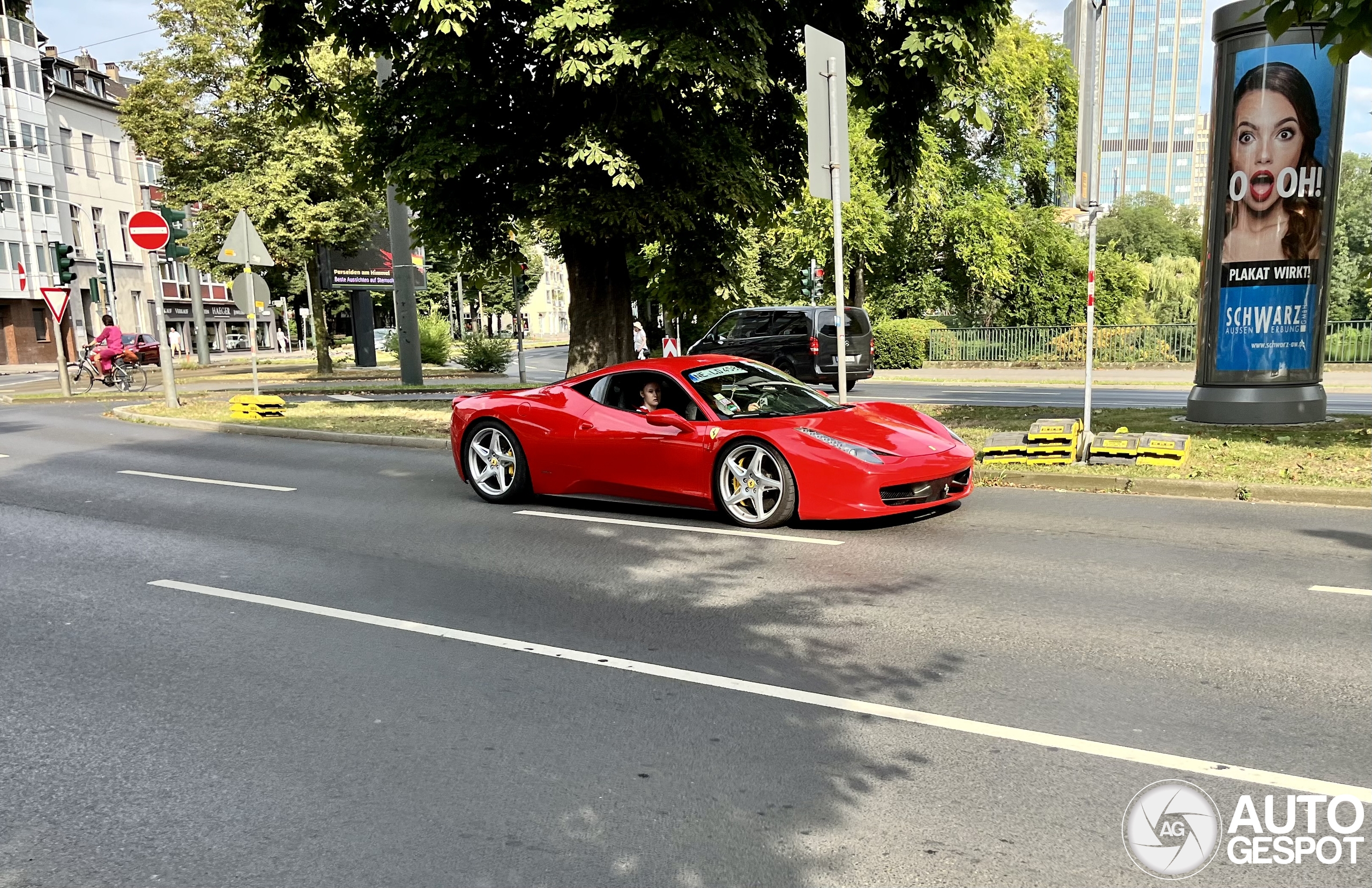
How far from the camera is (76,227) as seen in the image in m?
57.6

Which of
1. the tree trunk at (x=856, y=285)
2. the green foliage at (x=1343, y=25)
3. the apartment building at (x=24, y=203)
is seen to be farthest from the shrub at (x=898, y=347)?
the apartment building at (x=24, y=203)

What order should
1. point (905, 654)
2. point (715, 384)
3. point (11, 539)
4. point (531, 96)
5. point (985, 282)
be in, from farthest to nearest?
point (985, 282)
point (531, 96)
point (715, 384)
point (11, 539)
point (905, 654)

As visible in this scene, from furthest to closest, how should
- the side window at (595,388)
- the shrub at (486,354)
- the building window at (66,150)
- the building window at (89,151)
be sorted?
the building window at (89,151), the building window at (66,150), the shrub at (486,354), the side window at (595,388)

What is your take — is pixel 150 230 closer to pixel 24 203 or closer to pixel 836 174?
pixel 836 174

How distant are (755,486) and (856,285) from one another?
33394mm

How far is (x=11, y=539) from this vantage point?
7.95 metres

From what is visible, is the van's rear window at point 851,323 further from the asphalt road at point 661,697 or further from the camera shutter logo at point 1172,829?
the camera shutter logo at point 1172,829

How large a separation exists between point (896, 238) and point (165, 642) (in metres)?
38.1

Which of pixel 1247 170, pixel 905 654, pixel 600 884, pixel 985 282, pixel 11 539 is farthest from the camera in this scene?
pixel 985 282

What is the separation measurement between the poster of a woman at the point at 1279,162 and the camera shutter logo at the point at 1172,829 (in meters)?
11.1

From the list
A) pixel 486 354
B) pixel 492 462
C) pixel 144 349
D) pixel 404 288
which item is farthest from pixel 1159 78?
pixel 492 462

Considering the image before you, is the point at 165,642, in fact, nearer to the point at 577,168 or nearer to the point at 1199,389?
the point at 577,168

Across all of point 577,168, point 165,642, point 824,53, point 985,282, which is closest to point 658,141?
point 577,168

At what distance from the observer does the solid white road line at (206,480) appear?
10.3m
